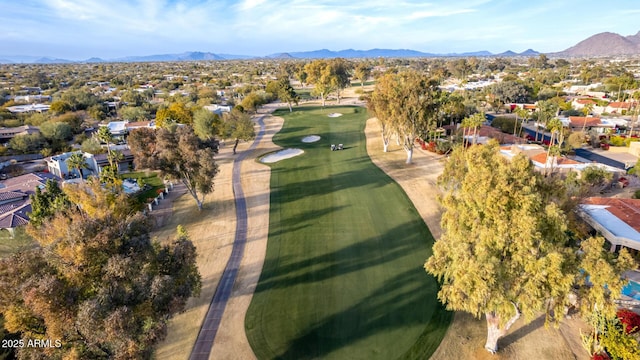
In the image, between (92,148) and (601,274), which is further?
(92,148)

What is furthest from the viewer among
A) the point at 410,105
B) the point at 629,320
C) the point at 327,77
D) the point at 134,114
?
the point at 327,77

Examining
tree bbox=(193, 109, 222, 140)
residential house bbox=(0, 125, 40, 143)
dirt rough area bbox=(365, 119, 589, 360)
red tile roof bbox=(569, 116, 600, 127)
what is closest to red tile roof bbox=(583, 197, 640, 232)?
dirt rough area bbox=(365, 119, 589, 360)

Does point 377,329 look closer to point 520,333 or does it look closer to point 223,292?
point 520,333

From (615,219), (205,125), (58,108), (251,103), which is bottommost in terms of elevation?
(615,219)

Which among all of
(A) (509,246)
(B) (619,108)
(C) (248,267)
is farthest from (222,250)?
(B) (619,108)

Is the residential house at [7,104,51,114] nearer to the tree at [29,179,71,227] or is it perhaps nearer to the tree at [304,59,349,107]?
the tree at [29,179,71,227]

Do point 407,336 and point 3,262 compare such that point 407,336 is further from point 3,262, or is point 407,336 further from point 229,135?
point 229,135

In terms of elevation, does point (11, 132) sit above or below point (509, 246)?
below
